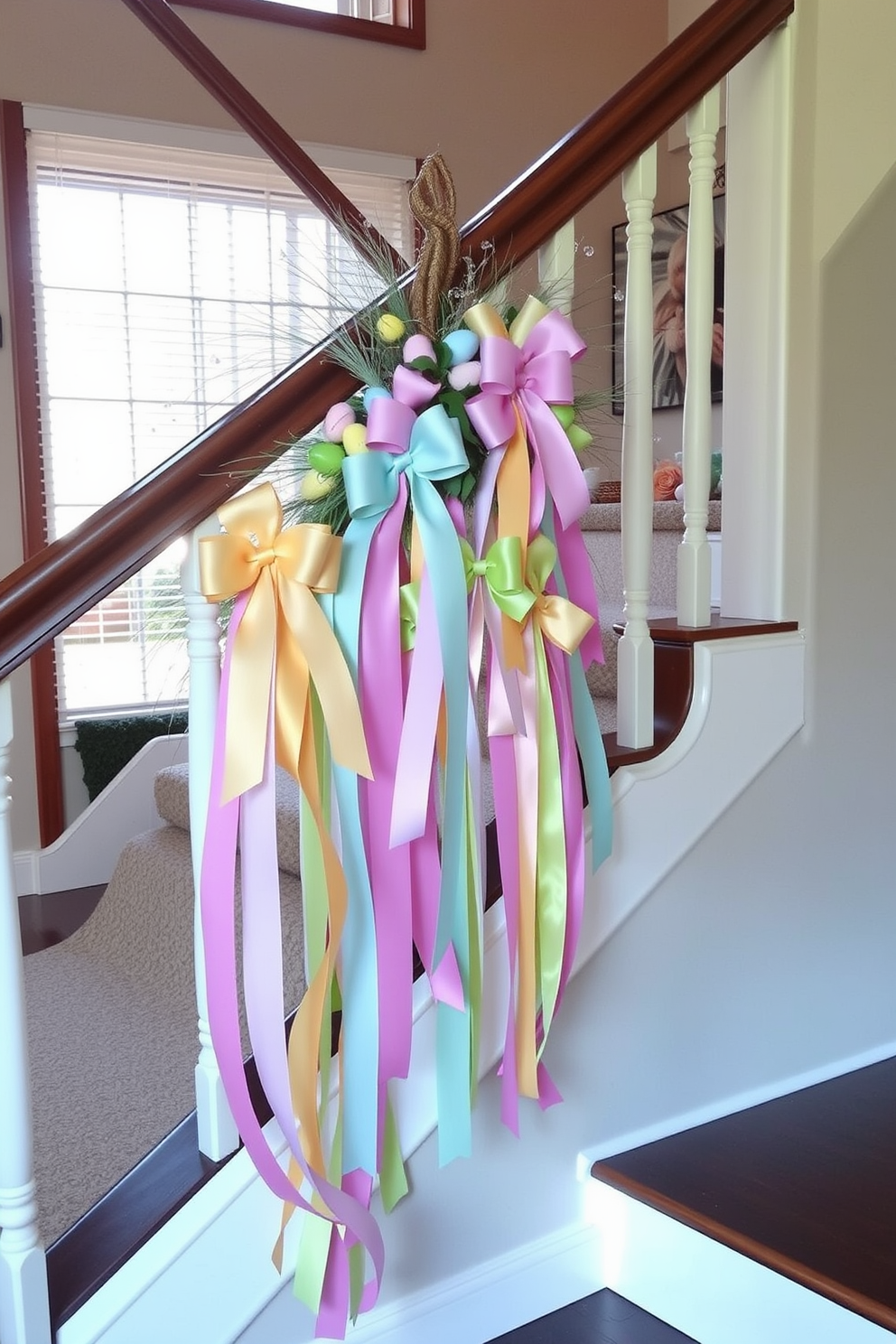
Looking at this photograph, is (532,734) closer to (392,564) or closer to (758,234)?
(392,564)

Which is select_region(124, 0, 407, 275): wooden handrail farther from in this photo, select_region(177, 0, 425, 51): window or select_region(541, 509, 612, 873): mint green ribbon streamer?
select_region(541, 509, 612, 873): mint green ribbon streamer

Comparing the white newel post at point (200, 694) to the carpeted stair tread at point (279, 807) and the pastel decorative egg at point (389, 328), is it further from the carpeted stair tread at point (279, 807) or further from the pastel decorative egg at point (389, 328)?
the carpeted stair tread at point (279, 807)

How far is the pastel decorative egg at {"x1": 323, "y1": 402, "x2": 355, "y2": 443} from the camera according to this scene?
124 centimetres

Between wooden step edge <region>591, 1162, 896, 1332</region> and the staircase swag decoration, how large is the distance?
36cm

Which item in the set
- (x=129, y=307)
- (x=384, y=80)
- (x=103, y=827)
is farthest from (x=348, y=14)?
(x=103, y=827)

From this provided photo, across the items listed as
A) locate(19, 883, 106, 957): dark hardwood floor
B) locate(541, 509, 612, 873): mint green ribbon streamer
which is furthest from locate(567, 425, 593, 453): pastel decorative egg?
locate(19, 883, 106, 957): dark hardwood floor

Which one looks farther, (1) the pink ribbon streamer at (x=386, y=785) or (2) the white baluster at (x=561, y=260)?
(2) the white baluster at (x=561, y=260)

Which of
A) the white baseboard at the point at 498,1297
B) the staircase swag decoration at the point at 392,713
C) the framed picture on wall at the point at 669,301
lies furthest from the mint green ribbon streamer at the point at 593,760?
the framed picture on wall at the point at 669,301

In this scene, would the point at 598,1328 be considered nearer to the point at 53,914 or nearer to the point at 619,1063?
the point at 619,1063

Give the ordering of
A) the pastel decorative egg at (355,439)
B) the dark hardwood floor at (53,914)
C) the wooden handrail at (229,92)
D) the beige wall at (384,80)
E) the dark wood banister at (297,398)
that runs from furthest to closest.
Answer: the beige wall at (384,80), the dark hardwood floor at (53,914), the wooden handrail at (229,92), the pastel decorative egg at (355,439), the dark wood banister at (297,398)

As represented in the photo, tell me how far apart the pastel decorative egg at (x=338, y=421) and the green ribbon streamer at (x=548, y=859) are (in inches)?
13.0

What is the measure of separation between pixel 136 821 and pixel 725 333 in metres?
2.39

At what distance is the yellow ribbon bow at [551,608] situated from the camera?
1279mm

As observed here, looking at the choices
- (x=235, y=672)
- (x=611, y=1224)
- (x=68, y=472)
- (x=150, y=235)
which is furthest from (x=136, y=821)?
(x=235, y=672)
